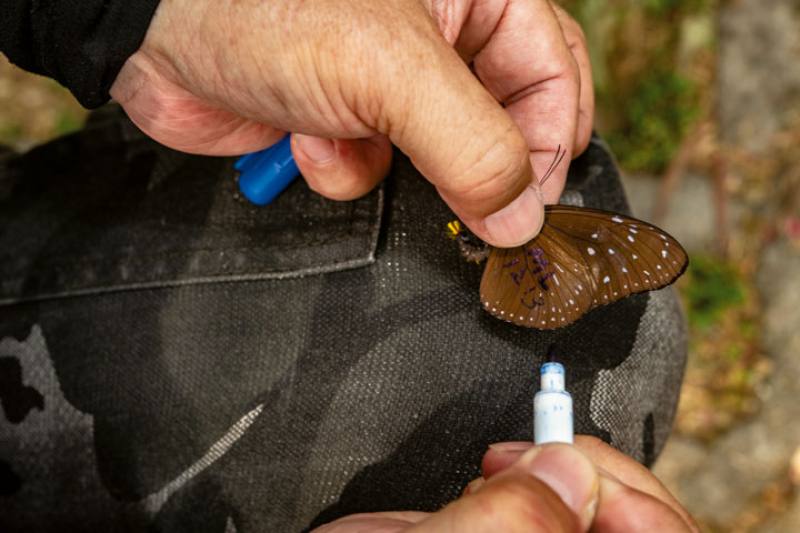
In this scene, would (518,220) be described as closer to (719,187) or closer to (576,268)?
(576,268)

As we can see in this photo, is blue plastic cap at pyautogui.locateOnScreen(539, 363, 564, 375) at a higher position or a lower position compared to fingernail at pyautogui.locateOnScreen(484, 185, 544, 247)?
lower

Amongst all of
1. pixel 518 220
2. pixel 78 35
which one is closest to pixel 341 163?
pixel 518 220

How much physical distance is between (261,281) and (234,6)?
0.39 metres

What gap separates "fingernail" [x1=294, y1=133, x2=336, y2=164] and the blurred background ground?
48.6 inches

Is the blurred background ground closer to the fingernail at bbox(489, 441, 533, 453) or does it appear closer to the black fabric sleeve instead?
the black fabric sleeve

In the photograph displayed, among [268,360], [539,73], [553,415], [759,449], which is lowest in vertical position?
[759,449]

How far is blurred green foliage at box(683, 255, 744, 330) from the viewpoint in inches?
77.6

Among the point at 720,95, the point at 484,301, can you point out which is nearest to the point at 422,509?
the point at 484,301

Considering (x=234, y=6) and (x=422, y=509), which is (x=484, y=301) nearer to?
(x=422, y=509)

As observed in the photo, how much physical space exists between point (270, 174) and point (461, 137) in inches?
14.3

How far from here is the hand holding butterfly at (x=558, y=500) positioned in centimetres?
62

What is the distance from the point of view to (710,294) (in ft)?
6.48

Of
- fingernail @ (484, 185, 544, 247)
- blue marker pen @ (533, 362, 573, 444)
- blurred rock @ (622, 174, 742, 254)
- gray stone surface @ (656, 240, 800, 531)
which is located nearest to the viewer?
blue marker pen @ (533, 362, 573, 444)

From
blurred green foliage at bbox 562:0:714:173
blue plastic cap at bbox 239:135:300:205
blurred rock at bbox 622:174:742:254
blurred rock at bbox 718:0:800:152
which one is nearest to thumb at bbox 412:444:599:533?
blue plastic cap at bbox 239:135:300:205
